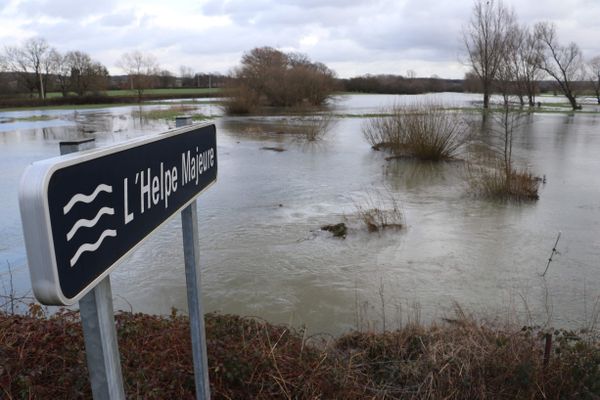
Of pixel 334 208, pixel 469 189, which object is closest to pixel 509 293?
pixel 334 208

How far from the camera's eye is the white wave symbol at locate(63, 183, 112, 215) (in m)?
0.94

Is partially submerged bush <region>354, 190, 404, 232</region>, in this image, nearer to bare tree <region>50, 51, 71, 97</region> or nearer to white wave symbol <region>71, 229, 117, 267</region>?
white wave symbol <region>71, 229, 117, 267</region>

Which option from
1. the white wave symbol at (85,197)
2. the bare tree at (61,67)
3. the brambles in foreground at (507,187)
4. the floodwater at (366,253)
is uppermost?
the bare tree at (61,67)

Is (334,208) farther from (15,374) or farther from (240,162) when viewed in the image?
(15,374)

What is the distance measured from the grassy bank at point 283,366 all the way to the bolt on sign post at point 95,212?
1569 mm

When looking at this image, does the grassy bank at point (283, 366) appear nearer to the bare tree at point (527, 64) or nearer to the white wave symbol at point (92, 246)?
the white wave symbol at point (92, 246)

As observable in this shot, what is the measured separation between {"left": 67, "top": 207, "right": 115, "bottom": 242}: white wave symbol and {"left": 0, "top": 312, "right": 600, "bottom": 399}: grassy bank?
1.77 m

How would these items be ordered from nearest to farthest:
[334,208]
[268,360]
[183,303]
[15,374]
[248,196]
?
[15,374] < [268,360] < [183,303] < [334,208] < [248,196]

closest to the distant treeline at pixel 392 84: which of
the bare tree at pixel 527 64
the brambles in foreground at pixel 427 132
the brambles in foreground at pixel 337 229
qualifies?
the bare tree at pixel 527 64

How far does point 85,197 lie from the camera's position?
1.01 meters

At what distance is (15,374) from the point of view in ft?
8.95

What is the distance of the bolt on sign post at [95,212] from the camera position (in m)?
0.87

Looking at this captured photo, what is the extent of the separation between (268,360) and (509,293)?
3.94 m

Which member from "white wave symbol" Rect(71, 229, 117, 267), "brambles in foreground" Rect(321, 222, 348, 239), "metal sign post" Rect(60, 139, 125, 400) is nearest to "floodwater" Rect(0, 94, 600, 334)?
"brambles in foreground" Rect(321, 222, 348, 239)
